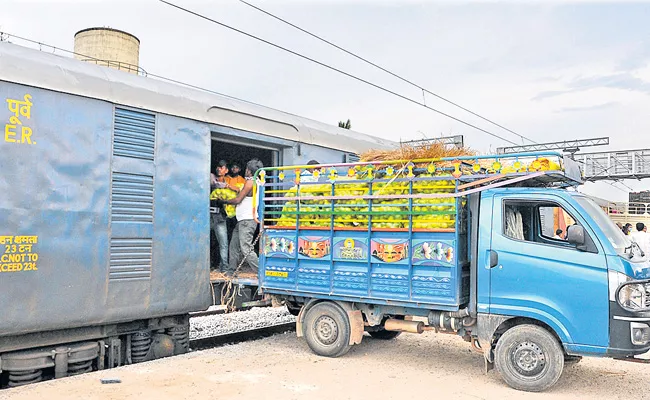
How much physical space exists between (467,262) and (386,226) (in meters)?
1.09

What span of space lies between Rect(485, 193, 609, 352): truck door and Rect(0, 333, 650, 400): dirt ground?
32.5 inches

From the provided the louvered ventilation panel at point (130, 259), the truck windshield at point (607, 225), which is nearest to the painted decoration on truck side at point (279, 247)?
the louvered ventilation panel at point (130, 259)

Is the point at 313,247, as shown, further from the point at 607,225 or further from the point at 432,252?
the point at 607,225

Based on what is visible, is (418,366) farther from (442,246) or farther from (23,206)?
(23,206)

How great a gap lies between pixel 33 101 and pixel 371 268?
14.4 ft

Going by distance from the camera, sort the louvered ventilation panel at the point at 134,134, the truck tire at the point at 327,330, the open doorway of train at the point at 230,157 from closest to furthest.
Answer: the louvered ventilation panel at the point at 134,134, the truck tire at the point at 327,330, the open doorway of train at the point at 230,157

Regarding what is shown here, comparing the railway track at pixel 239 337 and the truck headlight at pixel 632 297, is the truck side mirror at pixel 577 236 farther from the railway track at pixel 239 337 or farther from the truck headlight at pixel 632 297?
the railway track at pixel 239 337

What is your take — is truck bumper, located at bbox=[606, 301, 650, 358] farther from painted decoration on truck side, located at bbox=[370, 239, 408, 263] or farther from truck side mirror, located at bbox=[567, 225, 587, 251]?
painted decoration on truck side, located at bbox=[370, 239, 408, 263]

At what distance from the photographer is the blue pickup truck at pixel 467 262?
19.4 ft

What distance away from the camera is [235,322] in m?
10.9

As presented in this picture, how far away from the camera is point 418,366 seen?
7289mm

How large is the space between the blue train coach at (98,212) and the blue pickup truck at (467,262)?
1.26 metres

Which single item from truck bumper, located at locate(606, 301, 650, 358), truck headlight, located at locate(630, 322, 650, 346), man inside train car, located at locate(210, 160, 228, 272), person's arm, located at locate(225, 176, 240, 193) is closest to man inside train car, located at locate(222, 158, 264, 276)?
man inside train car, located at locate(210, 160, 228, 272)

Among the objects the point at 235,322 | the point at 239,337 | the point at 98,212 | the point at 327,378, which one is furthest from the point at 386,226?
the point at 235,322
